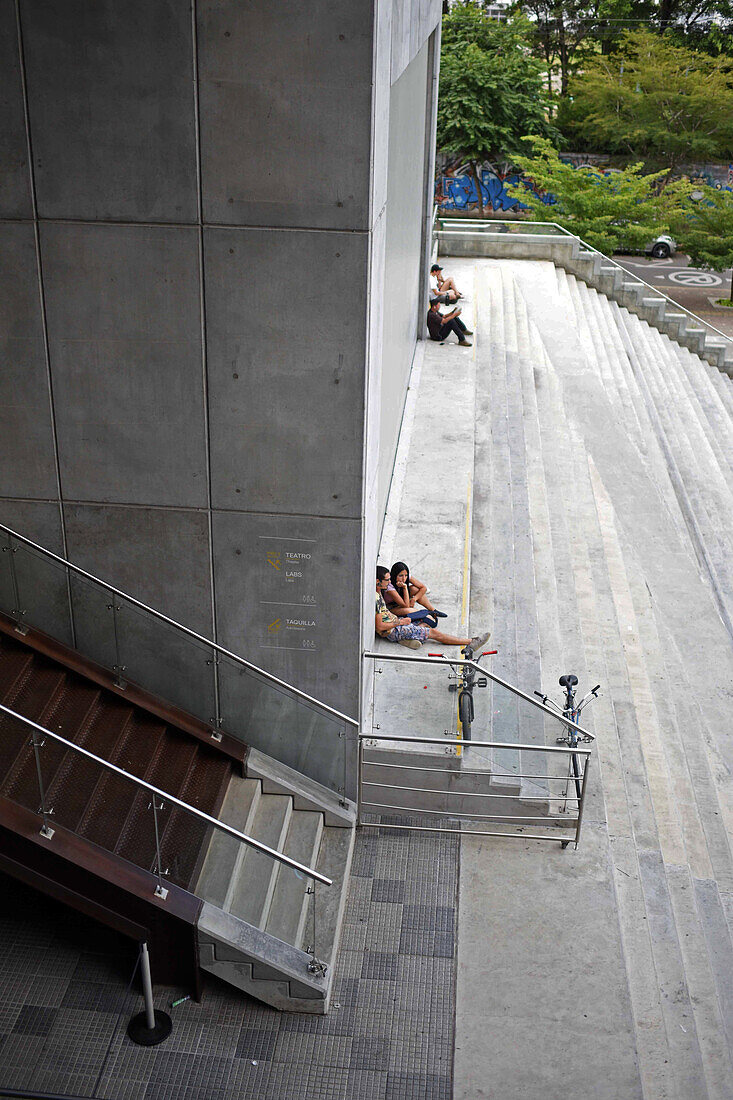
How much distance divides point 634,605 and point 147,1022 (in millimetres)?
7455

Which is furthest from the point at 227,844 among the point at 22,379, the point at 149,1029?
the point at 22,379

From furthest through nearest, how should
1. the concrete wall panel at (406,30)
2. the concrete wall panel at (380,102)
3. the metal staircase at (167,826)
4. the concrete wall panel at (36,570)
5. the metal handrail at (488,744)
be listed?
the concrete wall panel at (406,30), the metal handrail at (488,744), the concrete wall panel at (36,570), the metal staircase at (167,826), the concrete wall panel at (380,102)

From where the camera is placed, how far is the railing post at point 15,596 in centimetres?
755

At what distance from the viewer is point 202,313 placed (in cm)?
673

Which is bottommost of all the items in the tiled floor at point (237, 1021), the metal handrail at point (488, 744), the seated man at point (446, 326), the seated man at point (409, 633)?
the tiled floor at point (237, 1021)

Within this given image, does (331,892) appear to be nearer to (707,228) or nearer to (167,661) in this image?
(167,661)

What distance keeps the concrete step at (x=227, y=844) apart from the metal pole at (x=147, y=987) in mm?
628

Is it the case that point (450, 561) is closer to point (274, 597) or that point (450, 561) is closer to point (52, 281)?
point (274, 597)

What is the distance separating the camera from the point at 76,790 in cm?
679

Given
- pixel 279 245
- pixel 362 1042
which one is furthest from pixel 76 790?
pixel 279 245

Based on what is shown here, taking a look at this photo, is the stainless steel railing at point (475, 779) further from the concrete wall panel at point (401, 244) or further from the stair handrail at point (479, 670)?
the concrete wall panel at point (401, 244)

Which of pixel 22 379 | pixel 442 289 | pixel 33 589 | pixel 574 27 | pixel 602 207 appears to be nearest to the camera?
pixel 22 379

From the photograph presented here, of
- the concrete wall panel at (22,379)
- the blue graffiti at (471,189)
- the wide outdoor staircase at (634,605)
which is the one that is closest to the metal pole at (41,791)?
the concrete wall panel at (22,379)

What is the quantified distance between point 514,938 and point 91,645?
3878 millimetres
